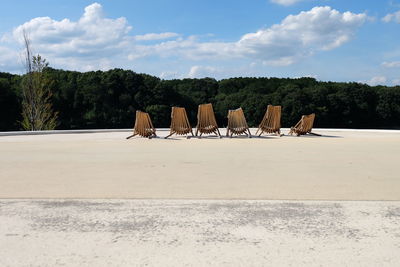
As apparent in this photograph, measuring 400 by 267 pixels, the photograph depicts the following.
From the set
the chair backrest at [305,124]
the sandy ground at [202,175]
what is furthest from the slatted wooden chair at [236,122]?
the sandy ground at [202,175]

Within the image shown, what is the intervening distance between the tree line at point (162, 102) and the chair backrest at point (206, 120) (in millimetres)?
16700

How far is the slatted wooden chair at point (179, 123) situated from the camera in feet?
38.2

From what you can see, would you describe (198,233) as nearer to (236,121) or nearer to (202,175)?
(202,175)

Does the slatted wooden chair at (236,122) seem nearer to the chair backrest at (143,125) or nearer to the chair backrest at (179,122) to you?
the chair backrest at (179,122)

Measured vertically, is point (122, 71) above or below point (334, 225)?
above

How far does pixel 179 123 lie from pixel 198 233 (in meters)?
9.29

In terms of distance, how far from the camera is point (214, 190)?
4.04m

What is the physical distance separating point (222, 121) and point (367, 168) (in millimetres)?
26475

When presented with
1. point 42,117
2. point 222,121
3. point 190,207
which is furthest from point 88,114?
point 190,207

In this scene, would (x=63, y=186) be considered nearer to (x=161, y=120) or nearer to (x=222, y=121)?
(x=161, y=120)

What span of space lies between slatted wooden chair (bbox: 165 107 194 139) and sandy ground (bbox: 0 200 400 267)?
27.0 ft

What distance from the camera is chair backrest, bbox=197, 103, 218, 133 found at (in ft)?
38.6

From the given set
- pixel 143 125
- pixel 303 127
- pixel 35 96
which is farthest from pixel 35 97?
pixel 303 127

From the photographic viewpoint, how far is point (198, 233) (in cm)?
260
